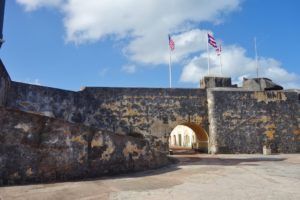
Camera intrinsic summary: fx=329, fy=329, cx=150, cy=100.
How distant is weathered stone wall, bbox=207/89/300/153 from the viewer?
17.9 metres

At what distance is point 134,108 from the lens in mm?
17328

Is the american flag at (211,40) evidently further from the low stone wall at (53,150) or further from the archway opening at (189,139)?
the low stone wall at (53,150)

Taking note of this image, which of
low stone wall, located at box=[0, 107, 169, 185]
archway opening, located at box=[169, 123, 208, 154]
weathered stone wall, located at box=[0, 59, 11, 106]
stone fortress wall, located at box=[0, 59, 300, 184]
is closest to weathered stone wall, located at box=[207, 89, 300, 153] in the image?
stone fortress wall, located at box=[0, 59, 300, 184]

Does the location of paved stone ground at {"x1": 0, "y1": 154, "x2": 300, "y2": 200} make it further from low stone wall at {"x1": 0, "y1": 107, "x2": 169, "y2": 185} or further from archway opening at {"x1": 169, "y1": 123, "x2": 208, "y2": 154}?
archway opening at {"x1": 169, "y1": 123, "x2": 208, "y2": 154}

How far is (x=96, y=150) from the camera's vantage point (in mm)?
6660

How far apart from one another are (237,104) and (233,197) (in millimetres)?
14201

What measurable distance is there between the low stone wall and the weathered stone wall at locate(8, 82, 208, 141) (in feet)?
29.9

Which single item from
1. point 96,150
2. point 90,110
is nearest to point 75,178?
point 96,150

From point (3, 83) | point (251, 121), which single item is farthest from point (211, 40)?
point (3, 83)

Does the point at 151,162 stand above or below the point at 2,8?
below

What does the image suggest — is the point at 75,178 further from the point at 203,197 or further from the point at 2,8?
the point at 2,8

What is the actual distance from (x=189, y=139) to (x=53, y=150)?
24.5m

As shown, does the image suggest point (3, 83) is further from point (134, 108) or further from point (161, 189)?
point (161, 189)

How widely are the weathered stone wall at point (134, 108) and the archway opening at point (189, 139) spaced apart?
986mm
